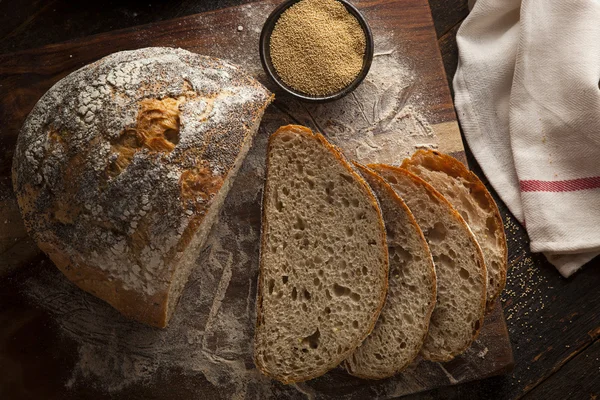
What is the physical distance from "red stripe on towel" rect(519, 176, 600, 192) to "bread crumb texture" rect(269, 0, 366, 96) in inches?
47.4

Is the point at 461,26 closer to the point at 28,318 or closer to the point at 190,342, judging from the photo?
the point at 190,342

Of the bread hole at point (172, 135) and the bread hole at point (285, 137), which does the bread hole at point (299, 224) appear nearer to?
the bread hole at point (285, 137)

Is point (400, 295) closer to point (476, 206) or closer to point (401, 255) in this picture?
point (401, 255)

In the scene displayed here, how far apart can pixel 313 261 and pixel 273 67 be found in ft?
3.59

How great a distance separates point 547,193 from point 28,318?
3.09m

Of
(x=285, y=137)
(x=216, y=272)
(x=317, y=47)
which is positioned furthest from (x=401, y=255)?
(x=317, y=47)

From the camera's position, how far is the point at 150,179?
2658mm

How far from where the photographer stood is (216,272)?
10.5ft

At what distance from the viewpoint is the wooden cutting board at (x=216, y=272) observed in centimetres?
315

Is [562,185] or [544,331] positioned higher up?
[562,185]

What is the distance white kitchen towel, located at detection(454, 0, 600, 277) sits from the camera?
10.6 ft

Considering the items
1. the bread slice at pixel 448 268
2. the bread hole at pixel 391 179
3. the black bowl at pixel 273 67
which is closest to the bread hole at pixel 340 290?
the bread slice at pixel 448 268

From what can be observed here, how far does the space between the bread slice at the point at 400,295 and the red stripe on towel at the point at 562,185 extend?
88 cm

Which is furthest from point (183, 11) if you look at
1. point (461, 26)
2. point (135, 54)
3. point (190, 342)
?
point (190, 342)
